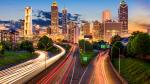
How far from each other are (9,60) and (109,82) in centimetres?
7175

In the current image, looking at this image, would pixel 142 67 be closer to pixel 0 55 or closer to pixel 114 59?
pixel 114 59

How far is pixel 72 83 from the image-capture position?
8919 centimetres

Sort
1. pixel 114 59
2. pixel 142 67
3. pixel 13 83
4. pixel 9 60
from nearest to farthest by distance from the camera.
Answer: pixel 13 83 < pixel 142 67 < pixel 9 60 < pixel 114 59

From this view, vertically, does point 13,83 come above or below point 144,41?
below

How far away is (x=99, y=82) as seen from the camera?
299 feet

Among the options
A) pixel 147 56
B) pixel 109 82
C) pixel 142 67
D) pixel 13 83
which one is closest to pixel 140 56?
pixel 147 56

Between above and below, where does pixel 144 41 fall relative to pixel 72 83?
above

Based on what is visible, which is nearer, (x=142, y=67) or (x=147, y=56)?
(x=142, y=67)

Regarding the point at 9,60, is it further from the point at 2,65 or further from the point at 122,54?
the point at 122,54

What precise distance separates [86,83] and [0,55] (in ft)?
261

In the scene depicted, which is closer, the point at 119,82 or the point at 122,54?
the point at 119,82

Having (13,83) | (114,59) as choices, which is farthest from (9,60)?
(13,83)

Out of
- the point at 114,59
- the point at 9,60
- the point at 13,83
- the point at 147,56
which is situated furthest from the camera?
the point at 114,59

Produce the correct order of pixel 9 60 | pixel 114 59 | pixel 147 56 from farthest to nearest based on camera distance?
1. pixel 114 59
2. pixel 9 60
3. pixel 147 56
